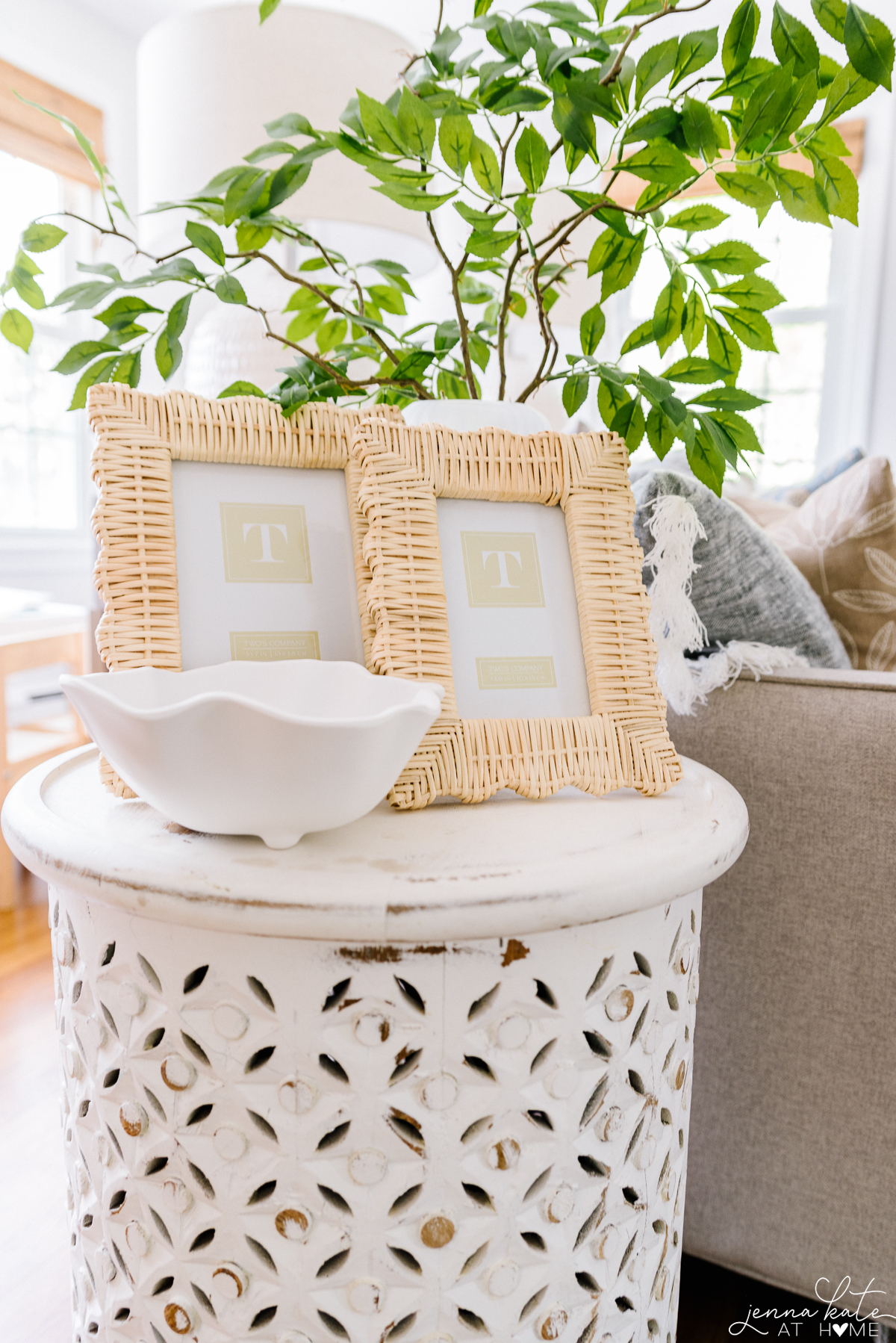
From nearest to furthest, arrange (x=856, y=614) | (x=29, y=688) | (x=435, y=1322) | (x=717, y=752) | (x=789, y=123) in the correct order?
(x=435, y=1322)
(x=789, y=123)
(x=717, y=752)
(x=856, y=614)
(x=29, y=688)

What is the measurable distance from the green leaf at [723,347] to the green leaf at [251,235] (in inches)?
15.1

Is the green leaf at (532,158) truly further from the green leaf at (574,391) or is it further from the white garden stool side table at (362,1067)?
→ the white garden stool side table at (362,1067)

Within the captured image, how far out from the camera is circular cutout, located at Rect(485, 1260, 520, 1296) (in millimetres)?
490

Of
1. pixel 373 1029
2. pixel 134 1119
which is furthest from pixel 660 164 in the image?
pixel 134 1119

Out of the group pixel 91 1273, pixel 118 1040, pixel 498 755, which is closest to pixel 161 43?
pixel 498 755

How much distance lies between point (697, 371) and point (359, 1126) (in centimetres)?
58

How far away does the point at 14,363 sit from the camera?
311cm

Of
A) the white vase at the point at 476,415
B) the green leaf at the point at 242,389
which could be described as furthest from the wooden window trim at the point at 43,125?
the white vase at the point at 476,415

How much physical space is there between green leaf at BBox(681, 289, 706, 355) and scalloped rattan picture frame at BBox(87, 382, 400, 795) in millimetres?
295

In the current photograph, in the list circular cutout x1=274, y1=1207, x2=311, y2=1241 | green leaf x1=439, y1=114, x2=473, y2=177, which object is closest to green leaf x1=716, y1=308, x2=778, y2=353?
green leaf x1=439, y1=114, x2=473, y2=177

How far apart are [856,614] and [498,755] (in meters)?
0.69

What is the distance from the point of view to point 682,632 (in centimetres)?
79

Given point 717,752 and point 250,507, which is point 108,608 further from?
point 717,752

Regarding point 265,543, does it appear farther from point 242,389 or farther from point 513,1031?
point 513,1031
